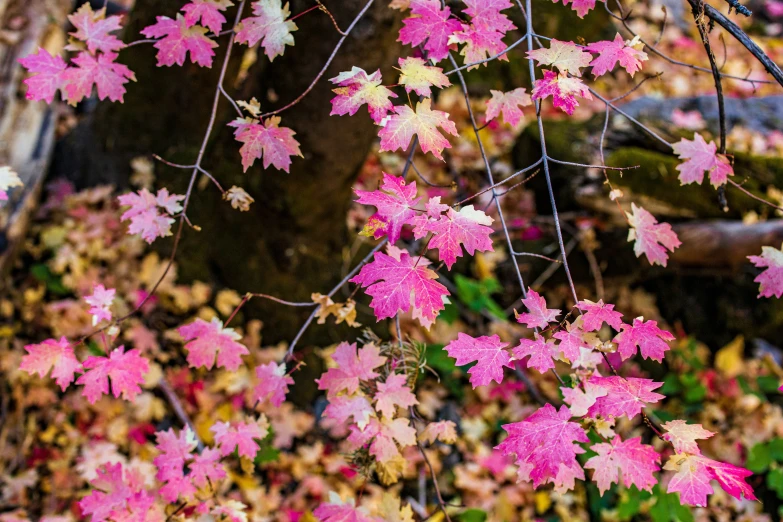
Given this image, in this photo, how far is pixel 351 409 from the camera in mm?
1294

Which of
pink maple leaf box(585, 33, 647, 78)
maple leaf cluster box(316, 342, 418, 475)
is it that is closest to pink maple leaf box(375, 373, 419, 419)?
maple leaf cluster box(316, 342, 418, 475)

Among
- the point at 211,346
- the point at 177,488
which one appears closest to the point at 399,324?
the point at 211,346

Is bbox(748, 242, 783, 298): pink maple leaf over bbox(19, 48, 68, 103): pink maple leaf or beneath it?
beneath

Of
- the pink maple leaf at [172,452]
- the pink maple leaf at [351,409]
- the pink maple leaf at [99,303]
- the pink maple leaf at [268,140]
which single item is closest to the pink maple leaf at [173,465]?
the pink maple leaf at [172,452]

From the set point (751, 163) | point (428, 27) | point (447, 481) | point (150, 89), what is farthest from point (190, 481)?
point (751, 163)

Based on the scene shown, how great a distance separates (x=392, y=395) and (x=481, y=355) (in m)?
0.31

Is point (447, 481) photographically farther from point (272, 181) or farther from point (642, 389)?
point (642, 389)

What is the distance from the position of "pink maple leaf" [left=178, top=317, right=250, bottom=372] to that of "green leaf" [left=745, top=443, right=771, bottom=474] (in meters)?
2.54

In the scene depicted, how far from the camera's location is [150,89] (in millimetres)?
3064

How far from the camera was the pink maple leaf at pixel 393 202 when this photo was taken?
104cm

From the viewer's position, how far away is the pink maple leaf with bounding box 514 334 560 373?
40.0 inches

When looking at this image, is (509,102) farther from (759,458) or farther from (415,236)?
(759,458)

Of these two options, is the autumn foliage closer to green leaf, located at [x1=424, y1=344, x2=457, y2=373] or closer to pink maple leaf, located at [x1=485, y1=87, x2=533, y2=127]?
pink maple leaf, located at [x1=485, y1=87, x2=533, y2=127]

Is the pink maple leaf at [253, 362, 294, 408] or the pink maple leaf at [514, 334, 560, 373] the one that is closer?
the pink maple leaf at [514, 334, 560, 373]
